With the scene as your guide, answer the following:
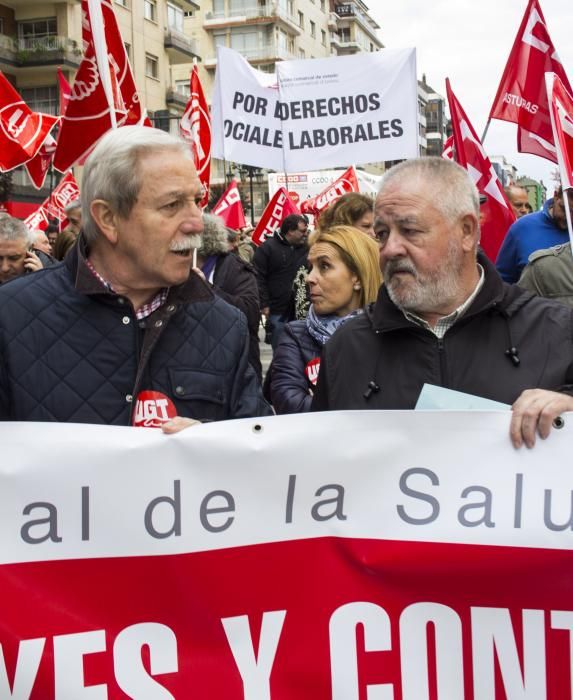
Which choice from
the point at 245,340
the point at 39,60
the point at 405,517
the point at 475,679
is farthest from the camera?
the point at 39,60

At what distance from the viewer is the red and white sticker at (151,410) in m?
2.41

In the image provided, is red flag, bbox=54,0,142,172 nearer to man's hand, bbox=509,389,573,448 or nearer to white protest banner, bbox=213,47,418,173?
white protest banner, bbox=213,47,418,173

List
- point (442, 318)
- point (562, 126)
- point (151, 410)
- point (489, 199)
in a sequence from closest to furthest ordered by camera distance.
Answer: point (151, 410) → point (442, 318) → point (562, 126) → point (489, 199)

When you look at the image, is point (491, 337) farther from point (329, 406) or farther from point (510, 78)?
point (510, 78)

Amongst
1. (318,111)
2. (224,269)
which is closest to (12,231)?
(224,269)

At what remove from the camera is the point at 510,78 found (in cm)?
629

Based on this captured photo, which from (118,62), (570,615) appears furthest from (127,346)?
(118,62)

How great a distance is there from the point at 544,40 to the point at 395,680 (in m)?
5.32

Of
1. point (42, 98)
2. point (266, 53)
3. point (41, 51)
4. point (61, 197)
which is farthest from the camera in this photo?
point (266, 53)

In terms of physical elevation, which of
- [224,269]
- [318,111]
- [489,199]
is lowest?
[224,269]

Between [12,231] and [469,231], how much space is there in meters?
3.40

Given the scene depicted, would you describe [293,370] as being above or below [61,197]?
below

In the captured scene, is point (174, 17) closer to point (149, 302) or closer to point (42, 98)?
point (42, 98)

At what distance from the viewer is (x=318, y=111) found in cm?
894
